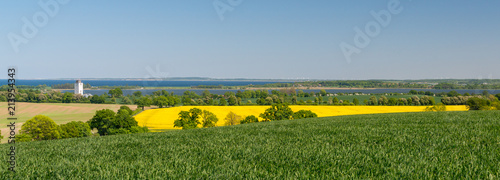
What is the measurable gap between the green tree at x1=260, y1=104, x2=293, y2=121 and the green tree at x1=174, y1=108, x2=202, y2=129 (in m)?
13.1

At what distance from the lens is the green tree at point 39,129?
4709 cm

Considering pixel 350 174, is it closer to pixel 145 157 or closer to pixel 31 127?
pixel 145 157

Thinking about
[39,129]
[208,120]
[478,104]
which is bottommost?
[39,129]

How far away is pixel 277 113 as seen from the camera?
5522 cm

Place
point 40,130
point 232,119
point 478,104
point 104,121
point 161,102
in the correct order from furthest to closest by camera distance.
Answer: point 161,102 → point 478,104 → point 232,119 → point 104,121 → point 40,130

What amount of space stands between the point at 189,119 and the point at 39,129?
24.6 meters

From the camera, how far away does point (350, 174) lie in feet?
17.6

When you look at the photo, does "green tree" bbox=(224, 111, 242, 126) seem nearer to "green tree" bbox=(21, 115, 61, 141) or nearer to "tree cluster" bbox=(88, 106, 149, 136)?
"tree cluster" bbox=(88, 106, 149, 136)

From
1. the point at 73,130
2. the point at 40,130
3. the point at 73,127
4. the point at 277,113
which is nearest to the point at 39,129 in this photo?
the point at 40,130

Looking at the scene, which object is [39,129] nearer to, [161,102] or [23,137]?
[23,137]

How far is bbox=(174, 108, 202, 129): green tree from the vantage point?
173 ft

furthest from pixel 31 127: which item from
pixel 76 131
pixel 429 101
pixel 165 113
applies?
pixel 429 101

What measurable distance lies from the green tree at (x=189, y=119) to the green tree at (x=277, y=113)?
1311 centimetres

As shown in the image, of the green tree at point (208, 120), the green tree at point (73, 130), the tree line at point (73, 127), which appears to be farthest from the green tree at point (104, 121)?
the green tree at point (208, 120)
